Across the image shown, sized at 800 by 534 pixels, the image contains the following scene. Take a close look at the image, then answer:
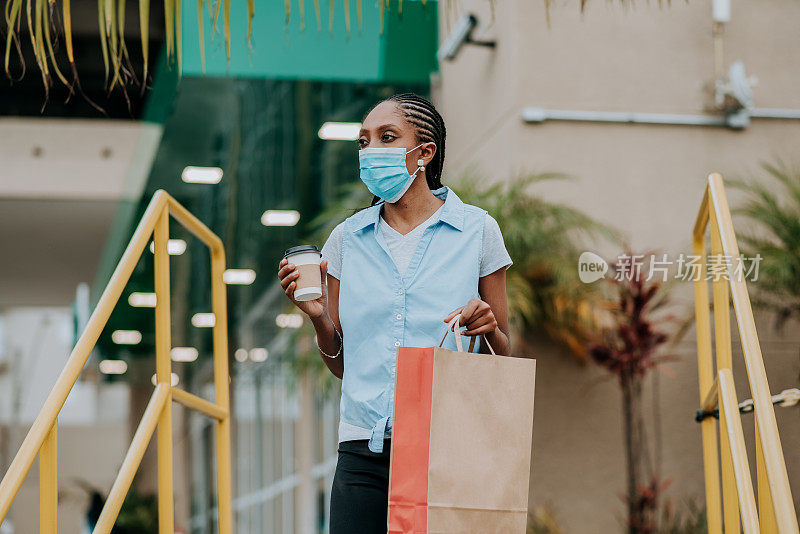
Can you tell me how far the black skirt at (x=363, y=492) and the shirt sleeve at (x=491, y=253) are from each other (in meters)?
0.39

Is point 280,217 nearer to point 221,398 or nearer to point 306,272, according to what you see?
point 221,398

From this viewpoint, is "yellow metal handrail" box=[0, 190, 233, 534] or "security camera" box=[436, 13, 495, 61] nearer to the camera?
"yellow metal handrail" box=[0, 190, 233, 534]

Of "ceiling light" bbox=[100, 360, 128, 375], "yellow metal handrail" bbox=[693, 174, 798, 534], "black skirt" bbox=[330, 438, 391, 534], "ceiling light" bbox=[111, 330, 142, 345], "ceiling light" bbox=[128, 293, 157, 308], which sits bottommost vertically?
"black skirt" bbox=[330, 438, 391, 534]

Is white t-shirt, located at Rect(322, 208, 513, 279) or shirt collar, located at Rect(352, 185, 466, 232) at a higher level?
shirt collar, located at Rect(352, 185, 466, 232)

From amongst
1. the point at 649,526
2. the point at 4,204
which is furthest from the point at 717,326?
the point at 4,204

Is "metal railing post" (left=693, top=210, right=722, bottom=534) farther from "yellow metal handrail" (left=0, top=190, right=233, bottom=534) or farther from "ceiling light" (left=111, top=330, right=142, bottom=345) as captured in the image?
"ceiling light" (left=111, top=330, right=142, bottom=345)

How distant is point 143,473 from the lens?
663 inches

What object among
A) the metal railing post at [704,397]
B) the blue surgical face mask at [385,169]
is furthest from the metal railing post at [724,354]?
the blue surgical face mask at [385,169]

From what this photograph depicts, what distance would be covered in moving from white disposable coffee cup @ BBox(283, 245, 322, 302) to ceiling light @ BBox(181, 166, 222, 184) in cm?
673

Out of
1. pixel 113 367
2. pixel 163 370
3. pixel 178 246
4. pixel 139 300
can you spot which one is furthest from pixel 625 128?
pixel 113 367

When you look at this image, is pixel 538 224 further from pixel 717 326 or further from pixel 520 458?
pixel 520 458

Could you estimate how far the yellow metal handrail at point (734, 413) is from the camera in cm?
210

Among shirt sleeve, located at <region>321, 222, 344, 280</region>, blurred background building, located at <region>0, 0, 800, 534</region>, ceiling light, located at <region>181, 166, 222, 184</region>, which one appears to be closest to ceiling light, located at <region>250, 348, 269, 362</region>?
blurred background building, located at <region>0, 0, 800, 534</region>

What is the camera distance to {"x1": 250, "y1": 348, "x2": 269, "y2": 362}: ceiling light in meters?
15.1
